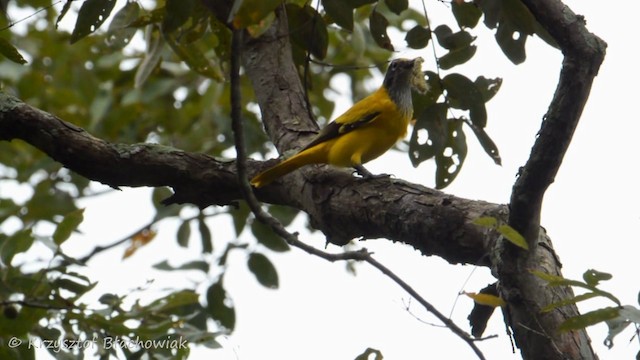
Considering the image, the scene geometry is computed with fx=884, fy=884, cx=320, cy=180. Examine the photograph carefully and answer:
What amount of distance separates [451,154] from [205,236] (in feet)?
7.24

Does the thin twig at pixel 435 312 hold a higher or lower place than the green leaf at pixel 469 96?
lower

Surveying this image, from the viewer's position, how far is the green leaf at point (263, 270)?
5.39 meters

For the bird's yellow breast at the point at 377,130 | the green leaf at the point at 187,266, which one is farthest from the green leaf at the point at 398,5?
the green leaf at the point at 187,266

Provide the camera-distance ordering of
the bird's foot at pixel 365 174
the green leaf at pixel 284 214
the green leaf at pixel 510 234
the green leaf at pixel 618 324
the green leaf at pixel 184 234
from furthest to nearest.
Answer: the green leaf at pixel 184 234
the green leaf at pixel 284 214
the bird's foot at pixel 365 174
the green leaf at pixel 510 234
the green leaf at pixel 618 324

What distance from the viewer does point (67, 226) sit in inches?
164

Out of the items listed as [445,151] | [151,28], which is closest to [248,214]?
[151,28]

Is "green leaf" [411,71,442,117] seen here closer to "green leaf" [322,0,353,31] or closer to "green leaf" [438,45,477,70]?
"green leaf" [438,45,477,70]

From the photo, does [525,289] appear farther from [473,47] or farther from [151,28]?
[151,28]

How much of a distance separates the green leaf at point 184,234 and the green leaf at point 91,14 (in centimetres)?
237

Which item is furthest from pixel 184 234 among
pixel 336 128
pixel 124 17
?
pixel 124 17

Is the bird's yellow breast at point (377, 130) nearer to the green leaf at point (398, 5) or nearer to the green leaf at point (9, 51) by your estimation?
the green leaf at point (398, 5)

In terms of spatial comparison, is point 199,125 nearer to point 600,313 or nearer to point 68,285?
point 68,285

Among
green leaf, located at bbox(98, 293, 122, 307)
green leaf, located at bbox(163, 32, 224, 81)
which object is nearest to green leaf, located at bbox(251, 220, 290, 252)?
green leaf, located at bbox(163, 32, 224, 81)

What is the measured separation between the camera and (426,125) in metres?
4.04
